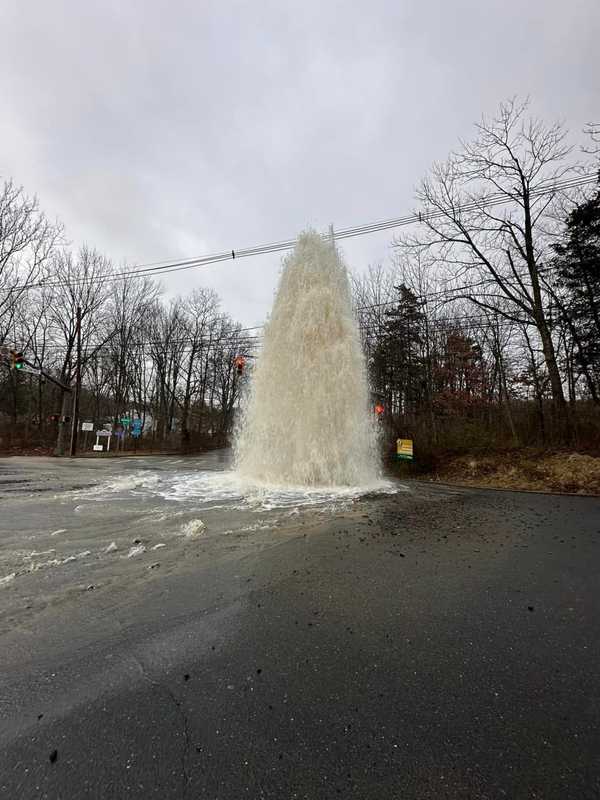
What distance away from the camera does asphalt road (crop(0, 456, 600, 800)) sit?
53.9 inches

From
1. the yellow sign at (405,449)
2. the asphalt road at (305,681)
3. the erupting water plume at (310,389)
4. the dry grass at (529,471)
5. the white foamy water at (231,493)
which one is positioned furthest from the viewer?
the yellow sign at (405,449)

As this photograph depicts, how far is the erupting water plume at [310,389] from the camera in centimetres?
948

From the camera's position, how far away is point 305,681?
6.36 ft

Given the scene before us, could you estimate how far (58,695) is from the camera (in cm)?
179

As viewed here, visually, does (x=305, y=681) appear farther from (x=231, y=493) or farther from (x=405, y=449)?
(x=405, y=449)

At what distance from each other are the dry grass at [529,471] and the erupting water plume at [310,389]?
3.59m

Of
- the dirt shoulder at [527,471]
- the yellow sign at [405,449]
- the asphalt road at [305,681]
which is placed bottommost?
the asphalt road at [305,681]

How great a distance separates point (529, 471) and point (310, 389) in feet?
23.5

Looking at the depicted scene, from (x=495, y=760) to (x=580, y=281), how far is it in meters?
23.7

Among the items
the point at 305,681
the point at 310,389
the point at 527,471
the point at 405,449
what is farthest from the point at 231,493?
the point at 527,471

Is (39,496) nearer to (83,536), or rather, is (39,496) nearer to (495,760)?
(83,536)

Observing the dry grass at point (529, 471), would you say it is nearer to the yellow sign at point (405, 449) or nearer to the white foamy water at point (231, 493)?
the yellow sign at point (405, 449)

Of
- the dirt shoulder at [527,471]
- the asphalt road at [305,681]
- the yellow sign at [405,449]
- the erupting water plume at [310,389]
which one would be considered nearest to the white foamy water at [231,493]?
the erupting water plume at [310,389]

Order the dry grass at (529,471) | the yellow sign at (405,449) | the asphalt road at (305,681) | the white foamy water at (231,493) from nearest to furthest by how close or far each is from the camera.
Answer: the asphalt road at (305,681) → the white foamy water at (231,493) → the dry grass at (529,471) → the yellow sign at (405,449)
